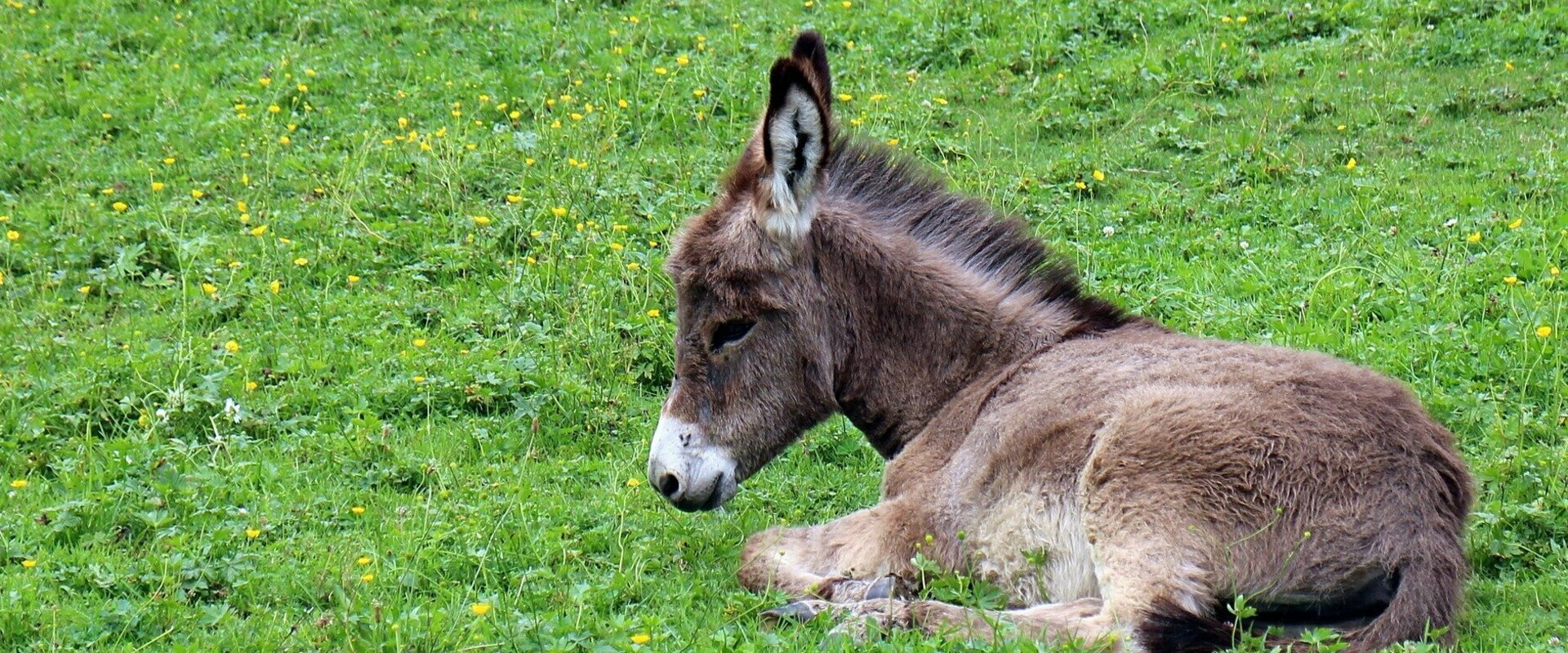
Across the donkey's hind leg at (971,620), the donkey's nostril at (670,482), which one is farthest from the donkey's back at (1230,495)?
the donkey's nostril at (670,482)

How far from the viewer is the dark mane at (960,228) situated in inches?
216

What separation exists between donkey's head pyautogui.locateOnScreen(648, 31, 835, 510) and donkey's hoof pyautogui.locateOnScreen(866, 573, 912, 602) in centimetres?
80

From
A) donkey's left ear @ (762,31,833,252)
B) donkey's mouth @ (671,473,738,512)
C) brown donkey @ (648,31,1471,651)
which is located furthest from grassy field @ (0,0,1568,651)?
donkey's left ear @ (762,31,833,252)

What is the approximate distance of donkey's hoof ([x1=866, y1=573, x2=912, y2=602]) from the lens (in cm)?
468

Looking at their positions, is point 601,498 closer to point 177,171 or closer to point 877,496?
point 877,496

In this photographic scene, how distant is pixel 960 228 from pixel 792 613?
172 cm

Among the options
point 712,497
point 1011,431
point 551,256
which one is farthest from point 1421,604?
point 551,256

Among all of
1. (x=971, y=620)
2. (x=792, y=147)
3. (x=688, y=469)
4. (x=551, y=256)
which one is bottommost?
(x=551, y=256)

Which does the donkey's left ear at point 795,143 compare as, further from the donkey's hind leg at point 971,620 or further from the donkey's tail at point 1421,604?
the donkey's tail at point 1421,604

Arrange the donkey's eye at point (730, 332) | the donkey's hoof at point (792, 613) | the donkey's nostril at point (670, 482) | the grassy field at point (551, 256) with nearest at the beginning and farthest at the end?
the donkey's hoof at point (792, 613) < the grassy field at point (551, 256) < the donkey's nostril at point (670, 482) < the donkey's eye at point (730, 332)

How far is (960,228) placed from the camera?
5555mm

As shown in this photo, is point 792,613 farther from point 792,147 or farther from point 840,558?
point 792,147

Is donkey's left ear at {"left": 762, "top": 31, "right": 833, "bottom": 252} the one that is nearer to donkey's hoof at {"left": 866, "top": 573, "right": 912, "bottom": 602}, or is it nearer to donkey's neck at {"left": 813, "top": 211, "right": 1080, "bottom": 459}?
donkey's neck at {"left": 813, "top": 211, "right": 1080, "bottom": 459}

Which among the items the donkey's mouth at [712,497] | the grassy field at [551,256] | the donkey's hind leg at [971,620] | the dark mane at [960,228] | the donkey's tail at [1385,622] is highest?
the dark mane at [960,228]
